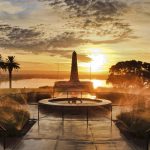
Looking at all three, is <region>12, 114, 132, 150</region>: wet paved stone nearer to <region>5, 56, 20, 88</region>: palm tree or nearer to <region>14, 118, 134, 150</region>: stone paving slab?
<region>14, 118, 134, 150</region>: stone paving slab

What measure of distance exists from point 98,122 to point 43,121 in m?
2.85

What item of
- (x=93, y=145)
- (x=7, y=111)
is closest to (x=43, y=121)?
(x=7, y=111)

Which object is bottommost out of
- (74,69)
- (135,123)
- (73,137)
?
(73,137)

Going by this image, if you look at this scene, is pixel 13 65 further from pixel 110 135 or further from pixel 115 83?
pixel 110 135

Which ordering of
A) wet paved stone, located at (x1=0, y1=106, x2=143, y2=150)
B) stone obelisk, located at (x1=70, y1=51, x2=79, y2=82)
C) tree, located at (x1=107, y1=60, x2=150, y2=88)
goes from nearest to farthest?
wet paved stone, located at (x1=0, y1=106, x2=143, y2=150), stone obelisk, located at (x1=70, y1=51, x2=79, y2=82), tree, located at (x1=107, y1=60, x2=150, y2=88)

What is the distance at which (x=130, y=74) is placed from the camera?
64.0m

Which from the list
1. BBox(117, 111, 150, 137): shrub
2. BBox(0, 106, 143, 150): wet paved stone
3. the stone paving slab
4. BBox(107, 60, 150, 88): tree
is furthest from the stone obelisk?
the stone paving slab

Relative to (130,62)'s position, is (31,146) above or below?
below

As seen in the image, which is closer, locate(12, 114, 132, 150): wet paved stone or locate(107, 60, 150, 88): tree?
locate(12, 114, 132, 150): wet paved stone

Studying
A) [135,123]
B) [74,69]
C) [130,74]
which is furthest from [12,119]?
[130,74]

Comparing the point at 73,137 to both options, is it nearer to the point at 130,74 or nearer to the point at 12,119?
the point at 12,119

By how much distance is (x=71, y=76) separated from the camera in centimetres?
4597

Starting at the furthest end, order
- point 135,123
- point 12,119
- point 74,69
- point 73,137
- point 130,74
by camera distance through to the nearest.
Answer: point 130,74 → point 74,69 → point 12,119 → point 135,123 → point 73,137

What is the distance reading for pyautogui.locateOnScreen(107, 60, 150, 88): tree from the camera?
2406 inches
